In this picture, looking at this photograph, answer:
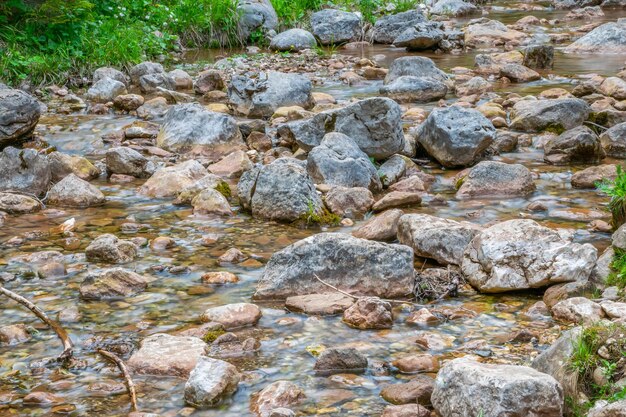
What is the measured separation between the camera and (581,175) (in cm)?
706

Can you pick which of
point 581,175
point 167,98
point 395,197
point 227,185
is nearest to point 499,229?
point 395,197

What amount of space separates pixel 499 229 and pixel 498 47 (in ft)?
36.4

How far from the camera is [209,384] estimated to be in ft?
11.8

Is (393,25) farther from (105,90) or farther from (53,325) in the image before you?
(53,325)

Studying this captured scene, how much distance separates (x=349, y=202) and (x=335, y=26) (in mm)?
10299

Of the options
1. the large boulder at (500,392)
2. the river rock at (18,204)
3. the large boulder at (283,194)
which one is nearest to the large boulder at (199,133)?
the river rock at (18,204)

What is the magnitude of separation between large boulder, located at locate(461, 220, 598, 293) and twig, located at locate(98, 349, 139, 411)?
7.00ft

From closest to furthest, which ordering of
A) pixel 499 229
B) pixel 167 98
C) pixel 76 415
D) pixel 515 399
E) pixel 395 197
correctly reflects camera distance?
pixel 515 399
pixel 76 415
pixel 499 229
pixel 395 197
pixel 167 98

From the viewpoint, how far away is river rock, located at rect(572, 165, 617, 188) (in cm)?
696

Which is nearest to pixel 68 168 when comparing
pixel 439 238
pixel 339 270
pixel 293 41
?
pixel 339 270

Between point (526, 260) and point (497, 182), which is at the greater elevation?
point (526, 260)

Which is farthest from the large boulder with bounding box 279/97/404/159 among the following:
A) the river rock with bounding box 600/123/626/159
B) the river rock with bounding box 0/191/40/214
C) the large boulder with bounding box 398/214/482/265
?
the river rock with bounding box 0/191/40/214

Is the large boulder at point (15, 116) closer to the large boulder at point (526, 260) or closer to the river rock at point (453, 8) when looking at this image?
the large boulder at point (526, 260)

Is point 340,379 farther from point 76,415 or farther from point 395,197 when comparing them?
point 395,197
